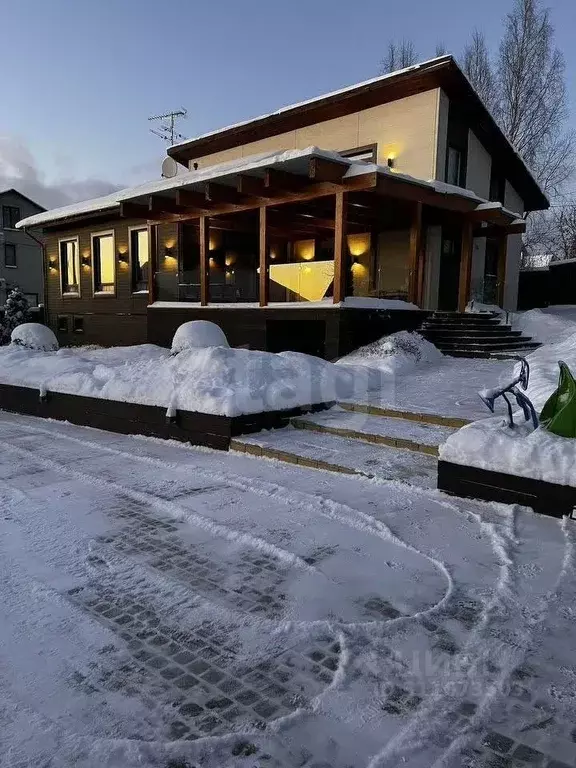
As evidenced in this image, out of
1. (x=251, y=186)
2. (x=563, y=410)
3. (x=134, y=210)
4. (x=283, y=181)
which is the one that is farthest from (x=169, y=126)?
(x=563, y=410)

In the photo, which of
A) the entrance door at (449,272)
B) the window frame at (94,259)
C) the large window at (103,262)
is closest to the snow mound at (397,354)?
the entrance door at (449,272)

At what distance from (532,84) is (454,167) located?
1251 centimetres

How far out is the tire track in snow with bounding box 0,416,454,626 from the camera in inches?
117

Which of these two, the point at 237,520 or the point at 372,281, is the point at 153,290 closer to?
the point at 372,281

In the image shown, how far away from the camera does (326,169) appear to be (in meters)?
9.96

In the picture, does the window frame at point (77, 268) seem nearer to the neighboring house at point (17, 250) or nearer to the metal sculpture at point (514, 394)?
the neighboring house at point (17, 250)

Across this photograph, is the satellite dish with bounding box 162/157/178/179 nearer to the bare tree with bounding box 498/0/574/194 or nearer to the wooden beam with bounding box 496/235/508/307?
the wooden beam with bounding box 496/235/508/307

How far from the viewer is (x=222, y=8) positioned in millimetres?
19344

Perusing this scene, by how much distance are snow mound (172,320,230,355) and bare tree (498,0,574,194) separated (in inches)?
820

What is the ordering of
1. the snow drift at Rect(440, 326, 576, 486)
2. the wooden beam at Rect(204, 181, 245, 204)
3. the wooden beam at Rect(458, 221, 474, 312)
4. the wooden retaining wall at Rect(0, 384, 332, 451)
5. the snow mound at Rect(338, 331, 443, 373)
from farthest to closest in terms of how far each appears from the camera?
1. the wooden beam at Rect(458, 221, 474, 312)
2. the wooden beam at Rect(204, 181, 245, 204)
3. the snow mound at Rect(338, 331, 443, 373)
4. the wooden retaining wall at Rect(0, 384, 332, 451)
5. the snow drift at Rect(440, 326, 576, 486)

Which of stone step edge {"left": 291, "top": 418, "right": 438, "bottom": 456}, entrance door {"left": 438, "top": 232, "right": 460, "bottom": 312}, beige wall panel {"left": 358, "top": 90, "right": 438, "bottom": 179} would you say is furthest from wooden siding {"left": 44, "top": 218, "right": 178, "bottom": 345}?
stone step edge {"left": 291, "top": 418, "right": 438, "bottom": 456}

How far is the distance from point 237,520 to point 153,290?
12859 mm

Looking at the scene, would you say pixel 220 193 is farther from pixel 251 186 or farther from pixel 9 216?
pixel 9 216

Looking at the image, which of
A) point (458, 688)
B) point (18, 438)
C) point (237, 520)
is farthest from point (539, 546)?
point (18, 438)
